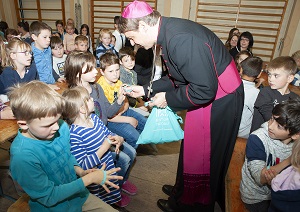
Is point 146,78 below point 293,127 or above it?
below

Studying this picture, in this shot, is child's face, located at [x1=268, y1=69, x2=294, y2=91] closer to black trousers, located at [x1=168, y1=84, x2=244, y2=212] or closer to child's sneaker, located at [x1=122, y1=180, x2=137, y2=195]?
black trousers, located at [x1=168, y1=84, x2=244, y2=212]

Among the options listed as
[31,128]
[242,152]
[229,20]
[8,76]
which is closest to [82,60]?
[8,76]

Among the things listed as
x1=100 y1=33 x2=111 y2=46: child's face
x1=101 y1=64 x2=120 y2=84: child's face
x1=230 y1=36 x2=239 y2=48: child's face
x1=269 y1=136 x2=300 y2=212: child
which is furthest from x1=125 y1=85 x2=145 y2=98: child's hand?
x1=230 y1=36 x2=239 y2=48: child's face

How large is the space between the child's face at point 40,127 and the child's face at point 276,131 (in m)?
1.40

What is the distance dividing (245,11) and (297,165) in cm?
771

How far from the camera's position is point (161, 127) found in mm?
1878

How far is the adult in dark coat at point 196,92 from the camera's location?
1440 mm

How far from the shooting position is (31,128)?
1120 mm

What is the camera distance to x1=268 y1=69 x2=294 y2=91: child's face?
7.46 feet

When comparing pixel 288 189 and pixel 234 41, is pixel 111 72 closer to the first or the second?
pixel 288 189

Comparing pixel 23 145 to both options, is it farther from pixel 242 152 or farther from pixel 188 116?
pixel 242 152

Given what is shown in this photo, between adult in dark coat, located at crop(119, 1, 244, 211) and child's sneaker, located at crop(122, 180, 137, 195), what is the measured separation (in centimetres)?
65

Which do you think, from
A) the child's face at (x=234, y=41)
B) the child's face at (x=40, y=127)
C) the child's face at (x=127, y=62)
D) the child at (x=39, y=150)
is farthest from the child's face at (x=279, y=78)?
the child's face at (x=234, y=41)

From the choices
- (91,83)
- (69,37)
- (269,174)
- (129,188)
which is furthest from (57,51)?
(269,174)
